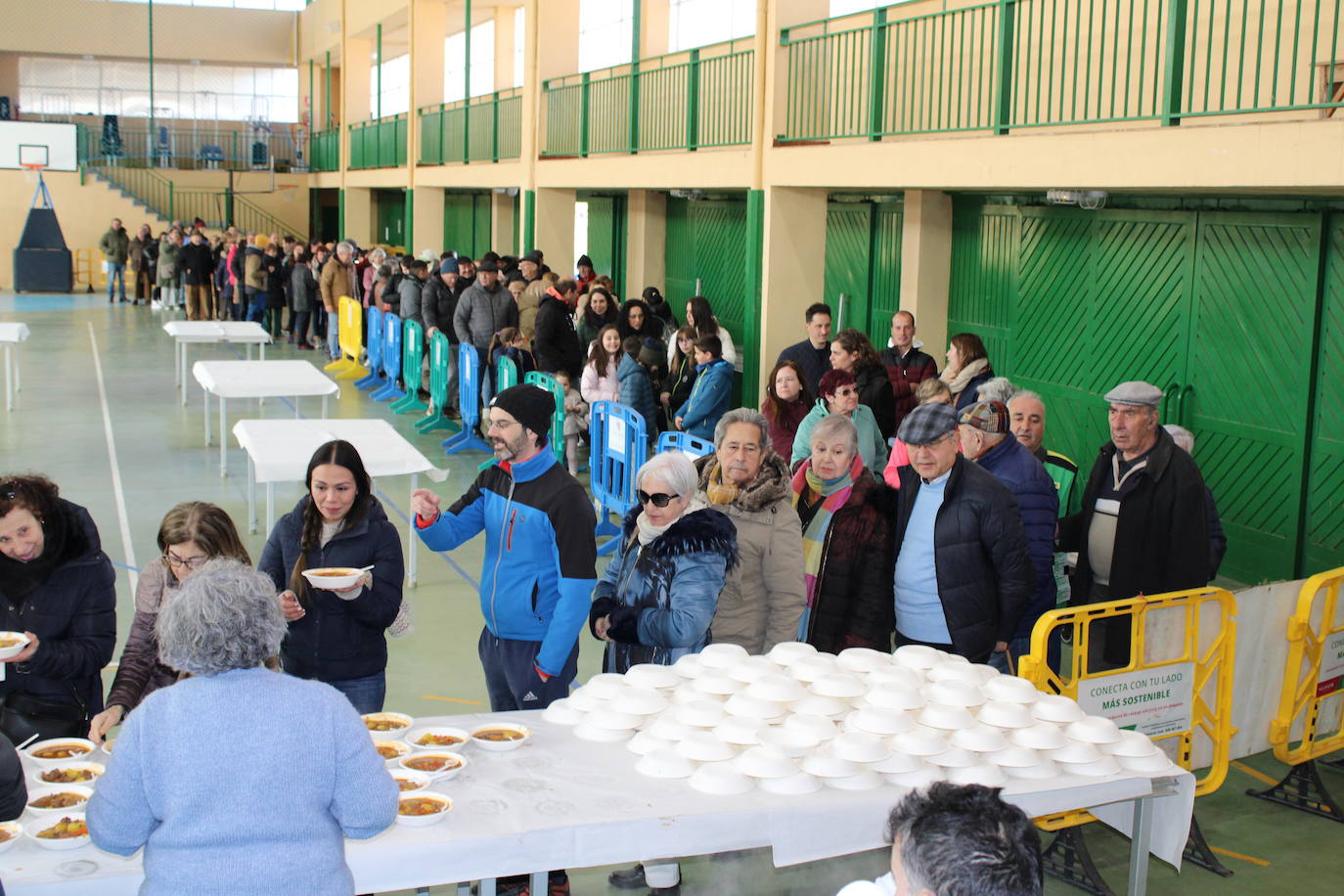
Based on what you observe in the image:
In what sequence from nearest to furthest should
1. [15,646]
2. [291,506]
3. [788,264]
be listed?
[15,646] → [291,506] → [788,264]

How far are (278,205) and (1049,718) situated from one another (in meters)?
37.5

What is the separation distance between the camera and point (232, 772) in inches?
119

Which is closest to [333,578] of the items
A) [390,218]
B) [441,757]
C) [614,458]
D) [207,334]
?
[441,757]

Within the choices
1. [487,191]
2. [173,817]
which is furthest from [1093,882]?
[487,191]

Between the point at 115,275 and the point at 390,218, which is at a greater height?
the point at 390,218

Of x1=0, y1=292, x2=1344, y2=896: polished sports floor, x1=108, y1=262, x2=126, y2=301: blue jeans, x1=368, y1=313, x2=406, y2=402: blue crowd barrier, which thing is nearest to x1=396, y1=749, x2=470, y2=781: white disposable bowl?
x1=0, y1=292, x2=1344, y2=896: polished sports floor

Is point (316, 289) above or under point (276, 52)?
under

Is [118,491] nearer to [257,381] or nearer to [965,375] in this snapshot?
[257,381]

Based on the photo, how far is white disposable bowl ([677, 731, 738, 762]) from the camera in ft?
14.3

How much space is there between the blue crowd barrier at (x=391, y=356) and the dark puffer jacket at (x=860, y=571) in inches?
525

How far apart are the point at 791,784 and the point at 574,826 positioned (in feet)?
2.29

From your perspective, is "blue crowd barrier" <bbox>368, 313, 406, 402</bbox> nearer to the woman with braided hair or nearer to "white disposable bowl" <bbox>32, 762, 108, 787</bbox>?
the woman with braided hair

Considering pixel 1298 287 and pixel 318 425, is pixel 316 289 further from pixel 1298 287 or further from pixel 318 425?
pixel 1298 287

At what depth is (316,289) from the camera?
2416cm
